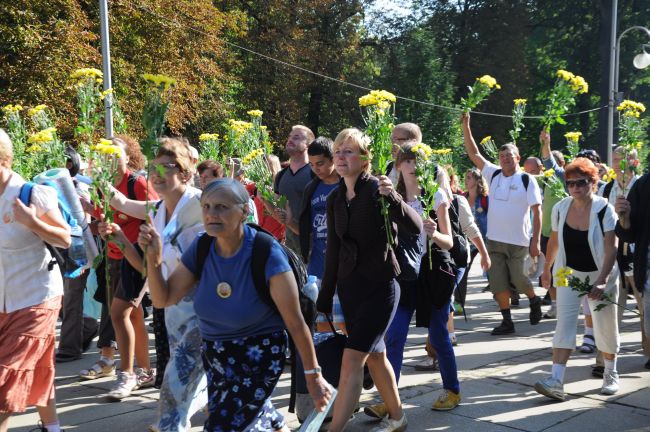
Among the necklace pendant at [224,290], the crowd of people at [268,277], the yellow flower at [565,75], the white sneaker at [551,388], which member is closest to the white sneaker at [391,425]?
the crowd of people at [268,277]

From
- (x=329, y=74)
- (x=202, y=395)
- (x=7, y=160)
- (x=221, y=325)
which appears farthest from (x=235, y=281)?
(x=329, y=74)

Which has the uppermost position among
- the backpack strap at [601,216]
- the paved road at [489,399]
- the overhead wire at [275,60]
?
the overhead wire at [275,60]

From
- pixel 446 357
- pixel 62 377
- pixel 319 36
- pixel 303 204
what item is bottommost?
pixel 62 377

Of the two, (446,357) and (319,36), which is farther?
(319,36)

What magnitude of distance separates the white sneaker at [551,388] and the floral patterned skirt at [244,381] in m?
2.84

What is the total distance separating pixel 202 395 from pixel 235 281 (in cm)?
121

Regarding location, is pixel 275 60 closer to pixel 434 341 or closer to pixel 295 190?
pixel 295 190

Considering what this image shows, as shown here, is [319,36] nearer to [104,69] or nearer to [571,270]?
[104,69]

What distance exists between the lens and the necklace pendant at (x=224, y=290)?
393 cm

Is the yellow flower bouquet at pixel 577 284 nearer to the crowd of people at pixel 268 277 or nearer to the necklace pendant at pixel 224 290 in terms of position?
the crowd of people at pixel 268 277

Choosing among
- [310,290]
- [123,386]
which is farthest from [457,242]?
[123,386]

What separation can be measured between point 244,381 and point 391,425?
5.72 ft

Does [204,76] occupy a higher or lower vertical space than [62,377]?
higher

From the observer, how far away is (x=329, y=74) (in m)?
35.2
